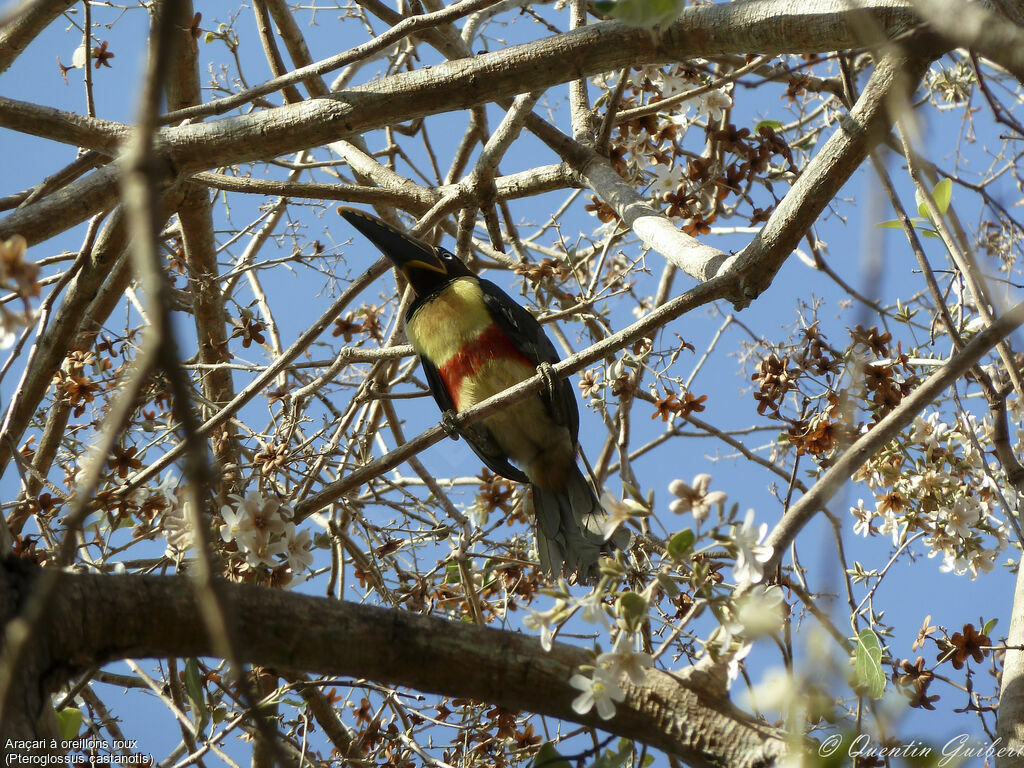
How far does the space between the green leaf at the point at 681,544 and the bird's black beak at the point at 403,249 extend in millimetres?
2013

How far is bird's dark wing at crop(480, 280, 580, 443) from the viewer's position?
13.2 feet

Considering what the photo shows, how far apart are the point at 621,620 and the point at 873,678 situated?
948mm

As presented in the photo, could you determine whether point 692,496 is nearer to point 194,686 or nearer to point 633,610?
point 633,610

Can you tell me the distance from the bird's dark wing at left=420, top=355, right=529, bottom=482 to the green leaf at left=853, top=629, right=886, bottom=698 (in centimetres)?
192

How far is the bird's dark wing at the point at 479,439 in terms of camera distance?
4266 millimetres

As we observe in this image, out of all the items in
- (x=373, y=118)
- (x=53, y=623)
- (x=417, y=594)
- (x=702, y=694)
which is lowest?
(x=702, y=694)

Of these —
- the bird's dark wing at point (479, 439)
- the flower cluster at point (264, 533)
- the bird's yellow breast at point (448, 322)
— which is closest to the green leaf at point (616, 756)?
the flower cluster at point (264, 533)

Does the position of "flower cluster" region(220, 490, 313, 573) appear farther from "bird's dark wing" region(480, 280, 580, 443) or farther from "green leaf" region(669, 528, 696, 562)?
"bird's dark wing" region(480, 280, 580, 443)

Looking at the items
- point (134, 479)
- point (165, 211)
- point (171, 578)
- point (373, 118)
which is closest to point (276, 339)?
point (165, 211)

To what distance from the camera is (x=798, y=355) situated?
3121 mm

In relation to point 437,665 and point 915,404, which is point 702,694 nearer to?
point 437,665

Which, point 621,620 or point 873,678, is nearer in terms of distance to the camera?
point 621,620

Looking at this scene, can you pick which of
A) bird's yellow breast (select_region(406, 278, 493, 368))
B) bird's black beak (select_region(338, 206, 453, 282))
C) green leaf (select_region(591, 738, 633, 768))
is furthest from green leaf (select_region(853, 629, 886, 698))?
bird's yellow breast (select_region(406, 278, 493, 368))

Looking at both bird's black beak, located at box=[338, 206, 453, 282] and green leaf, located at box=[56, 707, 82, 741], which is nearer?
green leaf, located at box=[56, 707, 82, 741]
